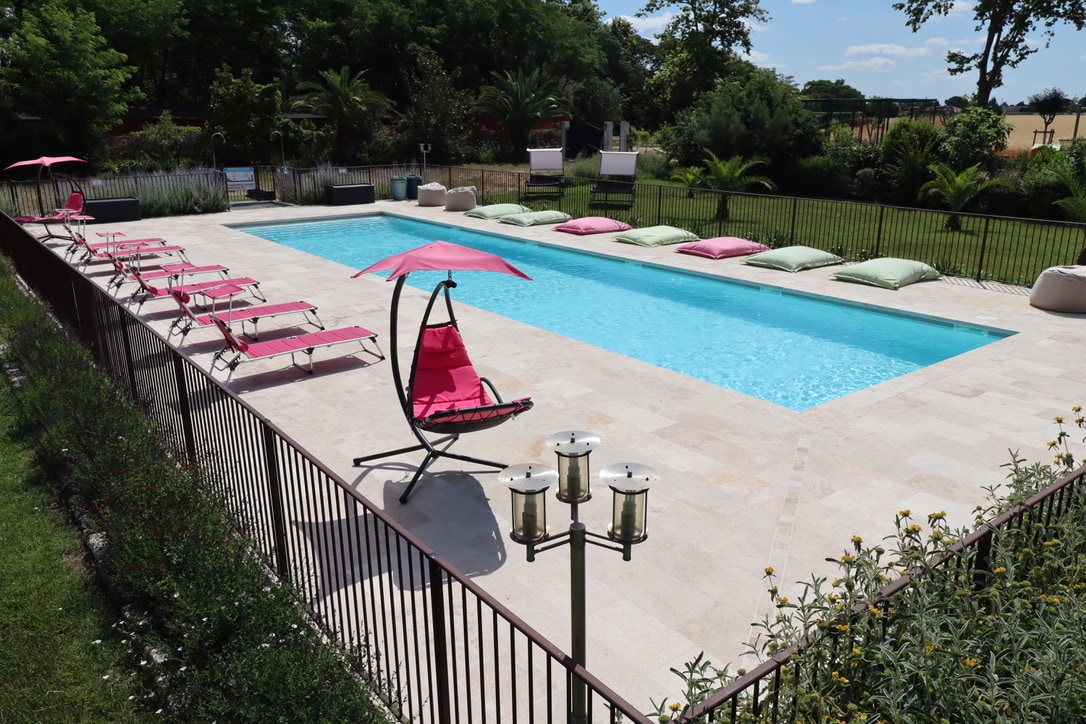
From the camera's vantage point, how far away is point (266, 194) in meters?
26.1

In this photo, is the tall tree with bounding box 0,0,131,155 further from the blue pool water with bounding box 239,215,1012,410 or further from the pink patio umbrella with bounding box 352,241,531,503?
the pink patio umbrella with bounding box 352,241,531,503

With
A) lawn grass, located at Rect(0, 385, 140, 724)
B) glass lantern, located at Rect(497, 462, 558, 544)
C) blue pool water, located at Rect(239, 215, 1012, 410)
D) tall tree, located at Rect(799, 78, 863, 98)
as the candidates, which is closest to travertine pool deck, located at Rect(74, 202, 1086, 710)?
blue pool water, located at Rect(239, 215, 1012, 410)

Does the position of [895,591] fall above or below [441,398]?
above

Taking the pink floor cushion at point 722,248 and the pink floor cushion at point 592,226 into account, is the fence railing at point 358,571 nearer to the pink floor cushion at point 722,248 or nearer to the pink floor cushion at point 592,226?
the pink floor cushion at point 722,248

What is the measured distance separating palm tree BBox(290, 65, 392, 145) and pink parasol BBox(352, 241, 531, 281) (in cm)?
3167

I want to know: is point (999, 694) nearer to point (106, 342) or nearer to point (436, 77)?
point (106, 342)

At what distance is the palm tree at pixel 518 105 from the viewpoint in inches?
1561

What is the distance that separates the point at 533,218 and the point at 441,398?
14278mm

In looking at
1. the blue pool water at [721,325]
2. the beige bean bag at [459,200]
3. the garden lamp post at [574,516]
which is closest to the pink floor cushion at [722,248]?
Result: the blue pool water at [721,325]

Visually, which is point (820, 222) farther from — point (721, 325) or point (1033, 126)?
point (1033, 126)

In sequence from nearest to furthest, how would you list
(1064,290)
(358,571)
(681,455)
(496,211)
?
(358,571) < (681,455) < (1064,290) < (496,211)

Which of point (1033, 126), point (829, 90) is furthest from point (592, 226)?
point (829, 90)

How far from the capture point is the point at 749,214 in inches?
822

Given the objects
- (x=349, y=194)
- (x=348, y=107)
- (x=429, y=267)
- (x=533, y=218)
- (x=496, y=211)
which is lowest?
(x=533, y=218)
